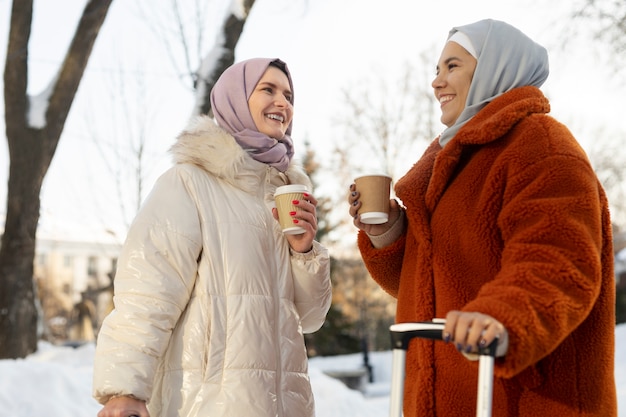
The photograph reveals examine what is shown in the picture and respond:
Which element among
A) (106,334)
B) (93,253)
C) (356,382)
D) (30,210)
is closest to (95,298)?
(93,253)

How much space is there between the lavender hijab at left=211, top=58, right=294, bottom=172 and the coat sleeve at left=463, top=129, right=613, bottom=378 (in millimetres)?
1221

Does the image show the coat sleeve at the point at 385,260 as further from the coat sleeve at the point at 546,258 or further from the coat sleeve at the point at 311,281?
the coat sleeve at the point at 546,258

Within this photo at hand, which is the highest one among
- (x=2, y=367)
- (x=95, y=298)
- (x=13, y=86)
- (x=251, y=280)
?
(x=13, y=86)

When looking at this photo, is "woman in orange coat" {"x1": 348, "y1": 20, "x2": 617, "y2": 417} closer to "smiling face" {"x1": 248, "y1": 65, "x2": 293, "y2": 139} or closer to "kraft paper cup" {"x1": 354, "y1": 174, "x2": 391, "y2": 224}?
"kraft paper cup" {"x1": 354, "y1": 174, "x2": 391, "y2": 224}

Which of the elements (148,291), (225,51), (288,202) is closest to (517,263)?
(288,202)

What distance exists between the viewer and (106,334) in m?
2.46

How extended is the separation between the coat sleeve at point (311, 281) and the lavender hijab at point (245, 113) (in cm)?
42

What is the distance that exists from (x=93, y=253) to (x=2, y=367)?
72972 millimetres

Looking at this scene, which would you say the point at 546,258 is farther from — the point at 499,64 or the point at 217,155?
the point at 217,155

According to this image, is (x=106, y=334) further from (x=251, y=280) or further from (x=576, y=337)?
(x=576, y=337)

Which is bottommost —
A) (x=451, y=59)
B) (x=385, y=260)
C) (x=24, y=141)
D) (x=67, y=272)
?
(x=67, y=272)

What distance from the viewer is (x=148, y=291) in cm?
248

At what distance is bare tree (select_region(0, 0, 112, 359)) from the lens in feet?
27.6

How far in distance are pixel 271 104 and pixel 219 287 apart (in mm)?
866
